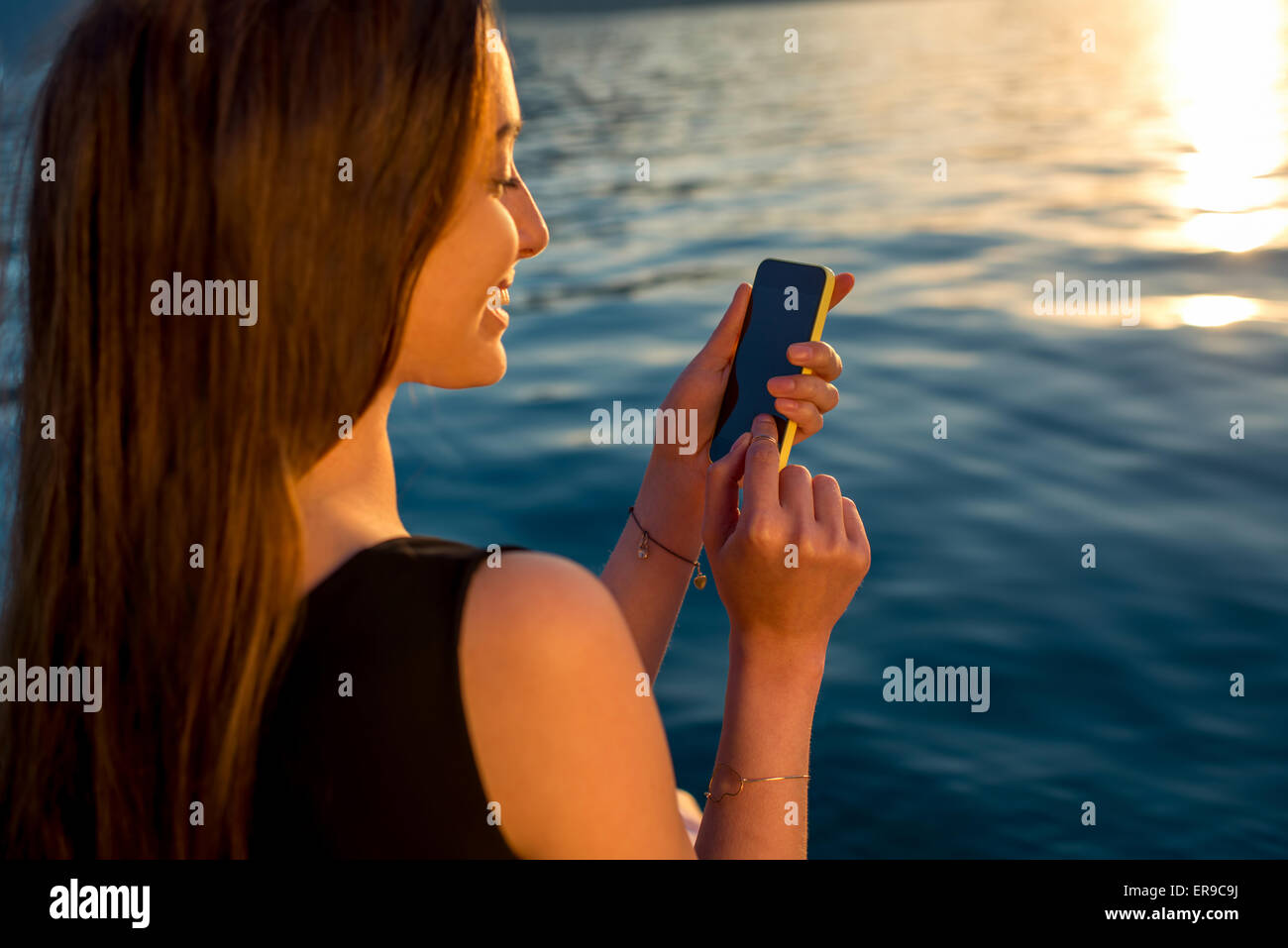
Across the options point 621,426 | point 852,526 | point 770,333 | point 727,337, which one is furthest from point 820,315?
point 621,426

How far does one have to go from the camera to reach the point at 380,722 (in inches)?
46.4

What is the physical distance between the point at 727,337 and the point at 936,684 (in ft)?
7.99

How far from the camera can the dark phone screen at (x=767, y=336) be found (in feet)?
7.09

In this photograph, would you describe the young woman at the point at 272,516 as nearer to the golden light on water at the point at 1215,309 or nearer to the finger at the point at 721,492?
the finger at the point at 721,492

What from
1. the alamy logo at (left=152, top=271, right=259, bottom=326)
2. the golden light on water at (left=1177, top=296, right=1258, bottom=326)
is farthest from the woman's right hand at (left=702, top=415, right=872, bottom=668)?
the golden light on water at (left=1177, top=296, right=1258, bottom=326)

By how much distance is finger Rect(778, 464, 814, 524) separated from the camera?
1.70 metres

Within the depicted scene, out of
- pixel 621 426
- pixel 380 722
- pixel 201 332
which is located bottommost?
pixel 380 722

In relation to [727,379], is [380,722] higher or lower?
lower

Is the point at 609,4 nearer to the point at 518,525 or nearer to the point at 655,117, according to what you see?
A: the point at 655,117

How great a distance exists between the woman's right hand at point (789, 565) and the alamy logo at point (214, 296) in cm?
76
